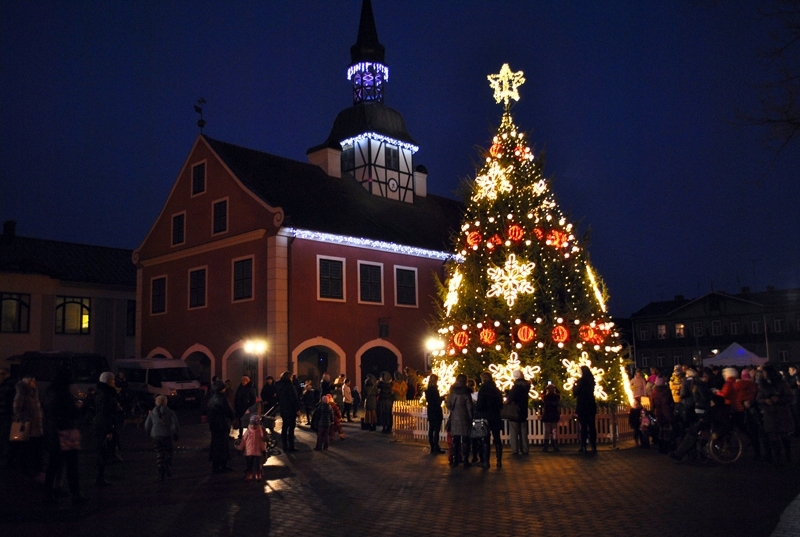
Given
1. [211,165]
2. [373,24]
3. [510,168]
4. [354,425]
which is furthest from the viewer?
[373,24]

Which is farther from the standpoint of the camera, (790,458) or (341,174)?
(341,174)

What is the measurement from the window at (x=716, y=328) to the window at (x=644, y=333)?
7.55 meters

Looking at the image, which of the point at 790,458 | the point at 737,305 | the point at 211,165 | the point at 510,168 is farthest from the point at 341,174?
the point at 737,305

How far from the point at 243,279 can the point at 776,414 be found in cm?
2072

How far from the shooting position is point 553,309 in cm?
1756

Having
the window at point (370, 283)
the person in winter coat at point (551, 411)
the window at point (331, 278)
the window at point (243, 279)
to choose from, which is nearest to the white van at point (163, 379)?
the window at point (243, 279)

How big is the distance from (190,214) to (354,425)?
14.0 meters

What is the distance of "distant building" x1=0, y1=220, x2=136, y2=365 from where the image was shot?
3725cm

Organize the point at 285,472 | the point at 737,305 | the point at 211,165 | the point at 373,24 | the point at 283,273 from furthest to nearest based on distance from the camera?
the point at 737,305
the point at 373,24
the point at 211,165
the point at 283,273
the point at 285,472

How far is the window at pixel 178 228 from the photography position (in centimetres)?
3369

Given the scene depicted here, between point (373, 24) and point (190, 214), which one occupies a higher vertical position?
point (373, 24)

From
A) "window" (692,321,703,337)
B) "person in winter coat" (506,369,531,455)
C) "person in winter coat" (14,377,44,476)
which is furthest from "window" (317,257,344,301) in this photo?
"window" (692,321,703,337)

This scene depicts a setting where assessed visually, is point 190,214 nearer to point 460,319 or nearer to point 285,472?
point 460,319

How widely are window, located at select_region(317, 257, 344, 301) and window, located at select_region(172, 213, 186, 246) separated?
7.45 meters
